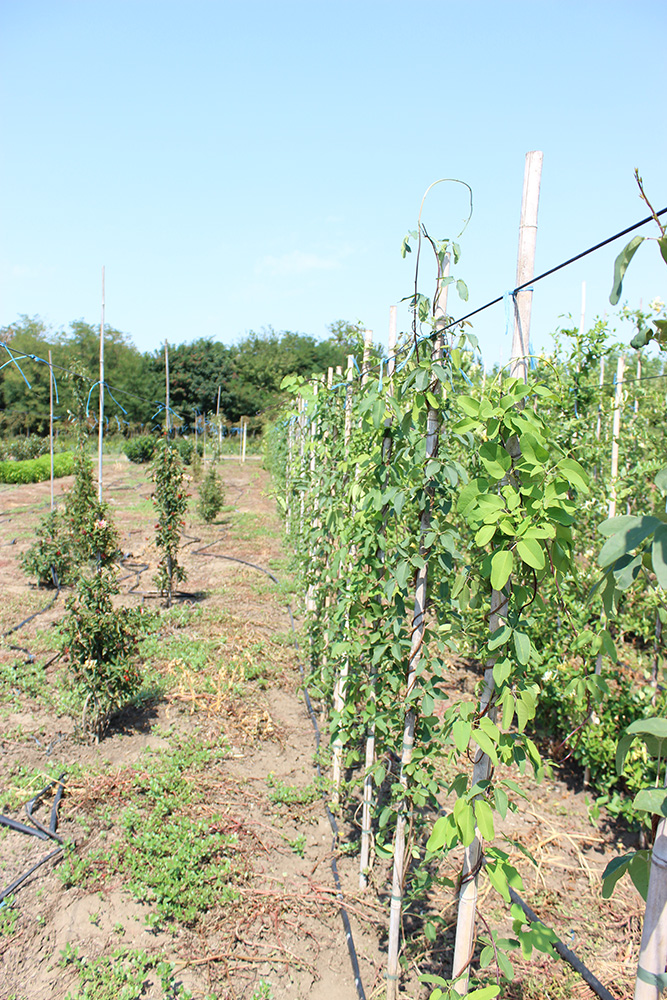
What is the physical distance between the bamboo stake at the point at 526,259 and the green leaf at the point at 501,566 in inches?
18.3

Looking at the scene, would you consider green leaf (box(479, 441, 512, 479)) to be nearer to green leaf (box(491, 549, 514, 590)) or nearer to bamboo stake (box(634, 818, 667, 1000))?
green leaf (box(491, 549, 514, 590))

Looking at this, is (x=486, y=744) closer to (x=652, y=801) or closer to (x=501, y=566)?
(x=501, y=566)

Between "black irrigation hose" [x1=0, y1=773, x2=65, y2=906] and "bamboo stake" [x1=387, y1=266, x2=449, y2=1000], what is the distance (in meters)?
1.88

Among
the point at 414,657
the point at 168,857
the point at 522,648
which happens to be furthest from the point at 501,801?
the point at 168,857

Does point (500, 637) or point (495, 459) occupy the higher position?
point (495, 459)

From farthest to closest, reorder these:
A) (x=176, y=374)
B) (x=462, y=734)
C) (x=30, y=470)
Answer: (x=176, y=374) < (x=30, y=470) < (x=462, y=734)

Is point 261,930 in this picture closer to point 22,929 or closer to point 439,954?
point 439,954

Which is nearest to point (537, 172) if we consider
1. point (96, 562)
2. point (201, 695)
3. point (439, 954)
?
point (439, 954)

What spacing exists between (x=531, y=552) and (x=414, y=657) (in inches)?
40.7

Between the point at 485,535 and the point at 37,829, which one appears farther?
the point at 37,829

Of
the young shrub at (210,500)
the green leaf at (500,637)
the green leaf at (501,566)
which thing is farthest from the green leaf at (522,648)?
the young shrub at (210,500)

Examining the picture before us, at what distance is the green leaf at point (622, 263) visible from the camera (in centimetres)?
96

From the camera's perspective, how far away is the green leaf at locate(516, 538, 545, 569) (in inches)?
57.3

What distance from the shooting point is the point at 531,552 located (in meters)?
1.47
